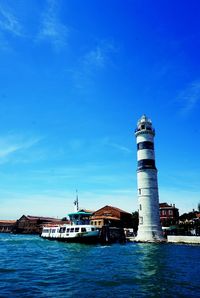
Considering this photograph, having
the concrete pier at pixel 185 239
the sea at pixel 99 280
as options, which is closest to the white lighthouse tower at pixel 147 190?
the concrete pier at pixel 185 239

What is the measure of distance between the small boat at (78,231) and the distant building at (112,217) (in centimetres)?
2525

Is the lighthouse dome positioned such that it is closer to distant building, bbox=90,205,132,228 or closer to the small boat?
the small boat

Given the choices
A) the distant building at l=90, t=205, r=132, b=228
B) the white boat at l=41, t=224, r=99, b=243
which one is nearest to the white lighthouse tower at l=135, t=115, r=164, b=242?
the white boat at l=41, t=224, r=99, b=243

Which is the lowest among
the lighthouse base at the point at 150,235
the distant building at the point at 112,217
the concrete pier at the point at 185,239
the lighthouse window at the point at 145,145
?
the concrete pier at the point at 185,239

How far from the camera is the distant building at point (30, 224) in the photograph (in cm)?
14700

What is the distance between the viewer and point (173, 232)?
74.3 meters

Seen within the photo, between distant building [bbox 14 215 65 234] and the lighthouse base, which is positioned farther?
distant building [bbox 14 215 65 234]

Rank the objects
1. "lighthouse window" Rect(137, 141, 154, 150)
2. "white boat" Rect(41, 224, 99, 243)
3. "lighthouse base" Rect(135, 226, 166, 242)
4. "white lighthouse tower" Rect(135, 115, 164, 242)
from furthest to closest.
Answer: "lighthouse window" Rect(137, 141, 154, 150)
"white lighthouse tower" Rect(135, 115, 164, 242)
"lighthouse base" Rect(135, 226, 166, 242)
"white boat" Rect(41, 224, 99, 243)

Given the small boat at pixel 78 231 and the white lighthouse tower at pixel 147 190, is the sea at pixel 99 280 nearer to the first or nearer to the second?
the small boat at pixel 78 231

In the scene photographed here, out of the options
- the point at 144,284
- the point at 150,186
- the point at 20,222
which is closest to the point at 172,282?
the point at 144,284

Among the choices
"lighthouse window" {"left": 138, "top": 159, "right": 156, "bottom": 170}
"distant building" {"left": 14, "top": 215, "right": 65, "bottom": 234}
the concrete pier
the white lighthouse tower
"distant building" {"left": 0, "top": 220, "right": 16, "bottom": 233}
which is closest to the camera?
the concrete pier

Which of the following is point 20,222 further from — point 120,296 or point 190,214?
point 120,296

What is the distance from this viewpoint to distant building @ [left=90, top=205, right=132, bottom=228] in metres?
91.6

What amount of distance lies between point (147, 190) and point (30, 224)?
326 ft
